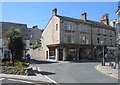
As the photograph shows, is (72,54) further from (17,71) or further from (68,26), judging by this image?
(17,71)

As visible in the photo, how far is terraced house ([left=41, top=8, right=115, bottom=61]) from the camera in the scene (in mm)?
44344

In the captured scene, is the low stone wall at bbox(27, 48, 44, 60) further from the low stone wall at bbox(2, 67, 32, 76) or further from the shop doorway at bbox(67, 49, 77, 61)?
the low stone wall at bbox(2, 67, 32, 76)

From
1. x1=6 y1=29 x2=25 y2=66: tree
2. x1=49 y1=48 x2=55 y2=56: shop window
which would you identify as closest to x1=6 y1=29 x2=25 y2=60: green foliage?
x1=6 y1=29 x2=25 y2=66: tree

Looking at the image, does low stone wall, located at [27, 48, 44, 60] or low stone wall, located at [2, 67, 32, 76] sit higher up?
low stone wall, located at [27, 48, 44, 60]

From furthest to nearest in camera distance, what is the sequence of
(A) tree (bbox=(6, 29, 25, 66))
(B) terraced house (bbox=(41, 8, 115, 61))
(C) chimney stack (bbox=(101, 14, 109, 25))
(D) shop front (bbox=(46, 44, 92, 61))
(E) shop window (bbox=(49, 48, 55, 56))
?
1. (C) chimney stack (bbox=(101, 14, 109, 25))
2. (E) shop window (bbox=(49, 48, 55, 56))
3. (B) terraced house (bbox=(41, 8, 115, 61))
4. (D) shop front (bbox=(46, 44, 92, 61))
5. (A) tree (bbox=(6, 29, 25, 66))

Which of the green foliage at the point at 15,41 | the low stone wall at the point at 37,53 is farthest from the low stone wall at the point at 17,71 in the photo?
the low stone wall at the point at 37,53

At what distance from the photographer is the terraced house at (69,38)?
44.3 meters

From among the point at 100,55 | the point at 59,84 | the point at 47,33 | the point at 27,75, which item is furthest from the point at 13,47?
the point at 100,55

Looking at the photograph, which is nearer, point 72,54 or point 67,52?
point 67,52

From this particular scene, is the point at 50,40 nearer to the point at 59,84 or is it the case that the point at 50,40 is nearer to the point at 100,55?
the point at 100,55

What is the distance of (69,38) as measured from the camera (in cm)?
4594

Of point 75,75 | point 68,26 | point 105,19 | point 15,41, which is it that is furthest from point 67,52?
point 75,75

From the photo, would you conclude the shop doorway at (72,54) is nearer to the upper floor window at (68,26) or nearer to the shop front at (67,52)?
the shop front at (67,52)

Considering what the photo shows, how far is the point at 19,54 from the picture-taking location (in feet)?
74.6
